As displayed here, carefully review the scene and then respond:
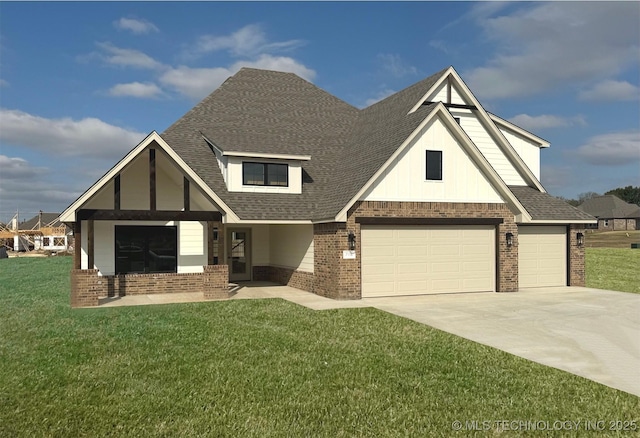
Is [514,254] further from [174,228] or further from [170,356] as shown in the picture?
[170,356]

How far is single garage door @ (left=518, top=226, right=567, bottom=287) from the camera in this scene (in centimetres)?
1950

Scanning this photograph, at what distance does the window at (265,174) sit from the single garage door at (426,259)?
440 centimetres

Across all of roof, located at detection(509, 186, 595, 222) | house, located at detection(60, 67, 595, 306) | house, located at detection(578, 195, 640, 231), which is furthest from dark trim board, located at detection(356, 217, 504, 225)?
house, located at detection(578, 195, 640, 231)

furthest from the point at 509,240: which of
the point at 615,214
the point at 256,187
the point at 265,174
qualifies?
the point at 615,214

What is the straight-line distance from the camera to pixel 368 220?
16578 mm

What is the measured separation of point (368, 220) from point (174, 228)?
675 centimetres

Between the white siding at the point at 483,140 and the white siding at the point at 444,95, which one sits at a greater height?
the white siding at the point at 444,95

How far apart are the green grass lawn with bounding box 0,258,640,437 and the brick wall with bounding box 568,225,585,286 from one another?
431 inches

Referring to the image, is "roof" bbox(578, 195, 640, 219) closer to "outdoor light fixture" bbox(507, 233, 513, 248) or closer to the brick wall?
the brick wall

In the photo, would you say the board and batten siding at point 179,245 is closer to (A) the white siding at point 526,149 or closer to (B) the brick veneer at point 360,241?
(B) the brick veneer at point 360,241

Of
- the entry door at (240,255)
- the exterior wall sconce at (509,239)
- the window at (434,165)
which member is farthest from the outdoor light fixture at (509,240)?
the entry door at (240,255)

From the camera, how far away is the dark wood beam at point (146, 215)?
612 inches

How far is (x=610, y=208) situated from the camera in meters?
90.1

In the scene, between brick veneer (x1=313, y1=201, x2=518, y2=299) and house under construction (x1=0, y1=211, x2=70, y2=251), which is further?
house under construction (x1=0, y1=211, x2=70, y2=251)
